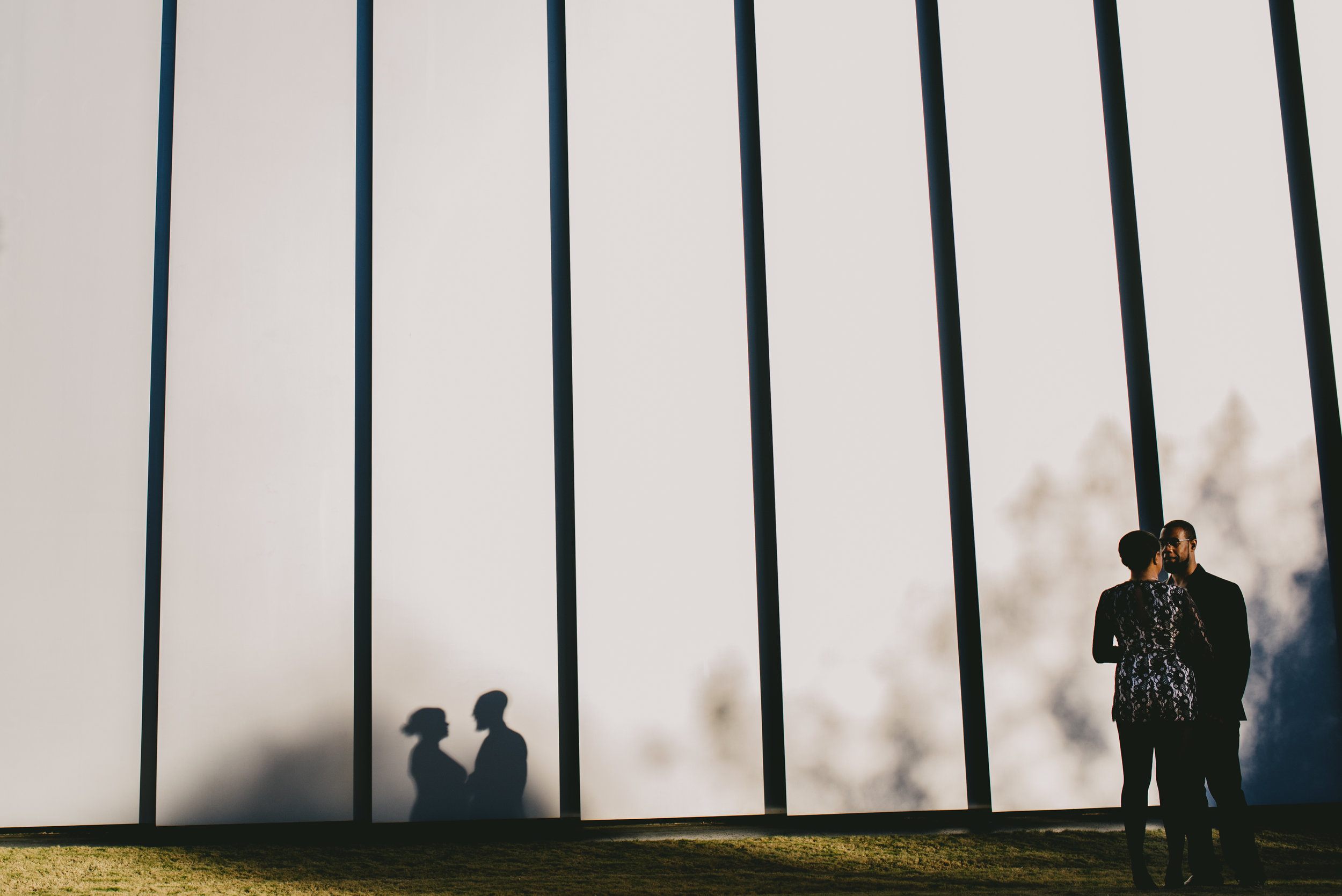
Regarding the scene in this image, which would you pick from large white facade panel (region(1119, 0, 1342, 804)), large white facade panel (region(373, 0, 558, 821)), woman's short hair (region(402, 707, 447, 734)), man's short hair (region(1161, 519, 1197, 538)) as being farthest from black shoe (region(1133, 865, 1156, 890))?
woman's short hair (region(402, 707, 447, 734))

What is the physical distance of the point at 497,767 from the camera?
15.8ft

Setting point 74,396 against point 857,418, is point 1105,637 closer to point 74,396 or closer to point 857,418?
point 857,418

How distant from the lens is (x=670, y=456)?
199 inches

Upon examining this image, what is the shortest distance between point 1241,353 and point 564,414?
162 inches

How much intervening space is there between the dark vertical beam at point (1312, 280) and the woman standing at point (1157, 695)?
2.66 metres

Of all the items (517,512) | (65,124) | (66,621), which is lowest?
(66,621)

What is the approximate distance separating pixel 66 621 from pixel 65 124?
→ 2.93m

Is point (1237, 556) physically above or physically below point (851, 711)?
above

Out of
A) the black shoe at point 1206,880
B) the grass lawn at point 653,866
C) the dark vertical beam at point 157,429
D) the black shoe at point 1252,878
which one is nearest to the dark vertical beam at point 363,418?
the grass lawn at point 653,866

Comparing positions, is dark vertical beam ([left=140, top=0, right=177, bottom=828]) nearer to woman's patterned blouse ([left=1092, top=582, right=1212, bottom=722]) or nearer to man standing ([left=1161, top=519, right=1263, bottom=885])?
woman's patterned blouse ([left=1092, top=582, right=1212, bottom=722])

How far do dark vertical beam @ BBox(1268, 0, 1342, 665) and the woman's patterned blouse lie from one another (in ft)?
8.73

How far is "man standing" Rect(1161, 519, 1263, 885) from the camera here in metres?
3.33

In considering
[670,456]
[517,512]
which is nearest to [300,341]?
[517,512]

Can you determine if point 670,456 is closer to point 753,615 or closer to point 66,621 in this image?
point 753,615
